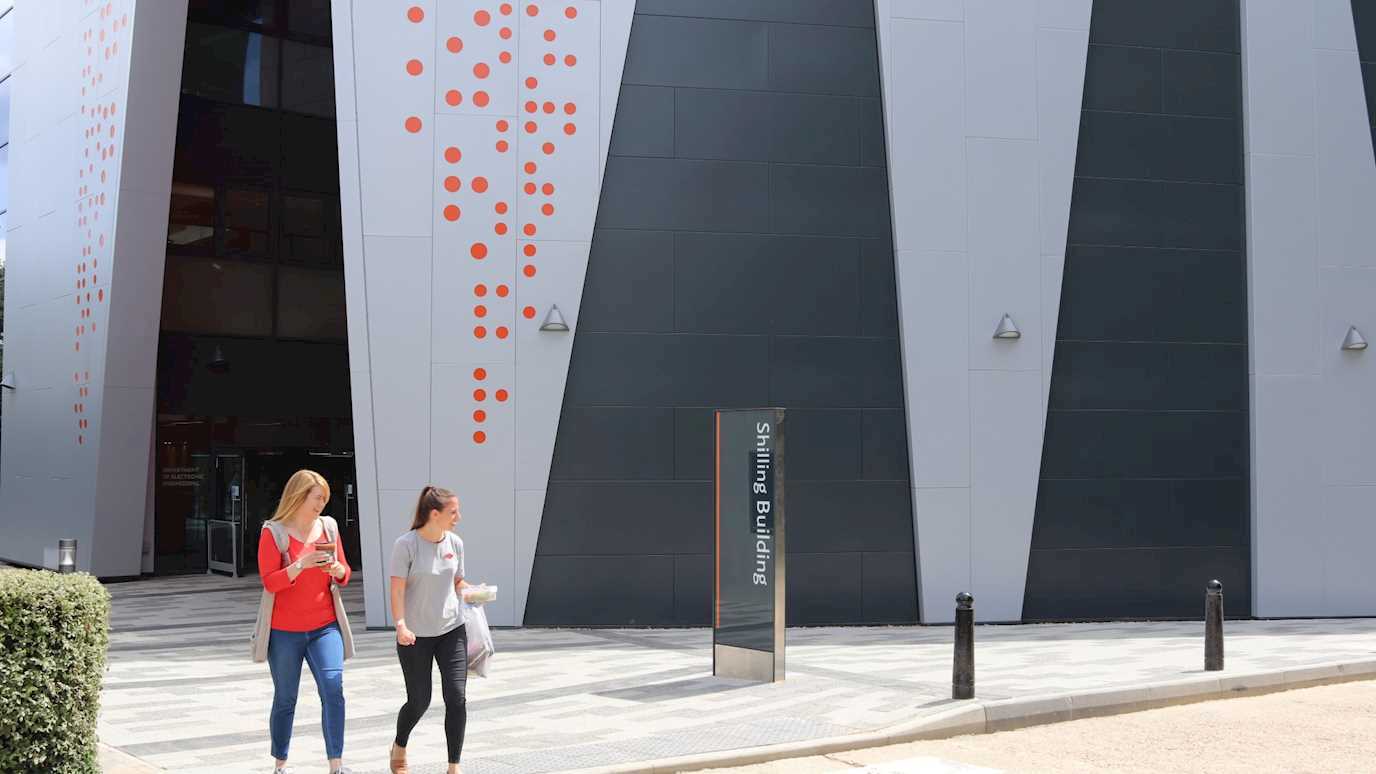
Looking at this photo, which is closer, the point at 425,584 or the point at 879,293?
the point at 425,584

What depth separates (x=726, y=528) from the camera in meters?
11.3

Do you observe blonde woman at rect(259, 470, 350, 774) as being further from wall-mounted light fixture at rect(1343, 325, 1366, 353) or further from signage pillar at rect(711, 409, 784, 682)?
wall-mounted light fixture at rect(1343, 325, 1366, 353)

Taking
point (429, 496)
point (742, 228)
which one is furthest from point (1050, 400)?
point (429, 496)

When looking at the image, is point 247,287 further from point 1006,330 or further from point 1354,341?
point 1354,341

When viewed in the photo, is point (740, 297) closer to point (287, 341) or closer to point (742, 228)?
point (742, 228)

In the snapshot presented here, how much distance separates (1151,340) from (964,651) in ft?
25.6

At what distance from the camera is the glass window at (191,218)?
21.9 m

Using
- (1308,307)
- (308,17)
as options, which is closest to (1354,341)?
(1308,307)

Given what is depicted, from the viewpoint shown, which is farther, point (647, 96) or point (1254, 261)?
point (1254, 261)

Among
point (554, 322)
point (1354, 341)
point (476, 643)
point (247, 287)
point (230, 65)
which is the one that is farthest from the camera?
point (247, 287)

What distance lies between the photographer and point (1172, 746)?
28.1 ft

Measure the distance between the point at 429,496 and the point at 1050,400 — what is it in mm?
10415

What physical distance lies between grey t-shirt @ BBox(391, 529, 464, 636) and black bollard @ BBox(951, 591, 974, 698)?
4.28m

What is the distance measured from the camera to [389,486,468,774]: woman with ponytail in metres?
6.89
